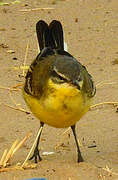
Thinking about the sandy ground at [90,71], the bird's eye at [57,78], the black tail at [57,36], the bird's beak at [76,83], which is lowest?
the sandy ground at [90,71]

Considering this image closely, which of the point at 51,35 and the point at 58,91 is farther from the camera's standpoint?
the point at 51,35

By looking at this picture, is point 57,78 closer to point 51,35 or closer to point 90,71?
point 51,35

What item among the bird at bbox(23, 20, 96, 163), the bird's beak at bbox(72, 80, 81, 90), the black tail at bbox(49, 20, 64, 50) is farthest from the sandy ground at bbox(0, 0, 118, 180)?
the black tail at bbox(49, 20, 64, 50)

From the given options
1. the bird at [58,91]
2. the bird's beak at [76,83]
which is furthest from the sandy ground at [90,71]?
the bird's beak at [76,83]

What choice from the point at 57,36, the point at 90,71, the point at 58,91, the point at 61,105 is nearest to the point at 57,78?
the point at 58,91

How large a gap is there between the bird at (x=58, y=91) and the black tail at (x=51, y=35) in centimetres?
51

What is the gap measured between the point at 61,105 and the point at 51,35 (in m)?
1.57

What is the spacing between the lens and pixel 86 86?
6.56m

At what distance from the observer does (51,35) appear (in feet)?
25.1

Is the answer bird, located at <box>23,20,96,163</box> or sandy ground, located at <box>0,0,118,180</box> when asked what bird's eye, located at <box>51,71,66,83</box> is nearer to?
bird, located at <box>23,20,96,163</box>

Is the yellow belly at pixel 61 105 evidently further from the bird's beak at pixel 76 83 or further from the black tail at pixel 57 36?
the black tail at pixel 57 36

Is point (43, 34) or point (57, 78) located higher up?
point (43, 34)

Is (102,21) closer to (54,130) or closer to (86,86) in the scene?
(54,130)

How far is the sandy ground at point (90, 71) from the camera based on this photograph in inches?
261
